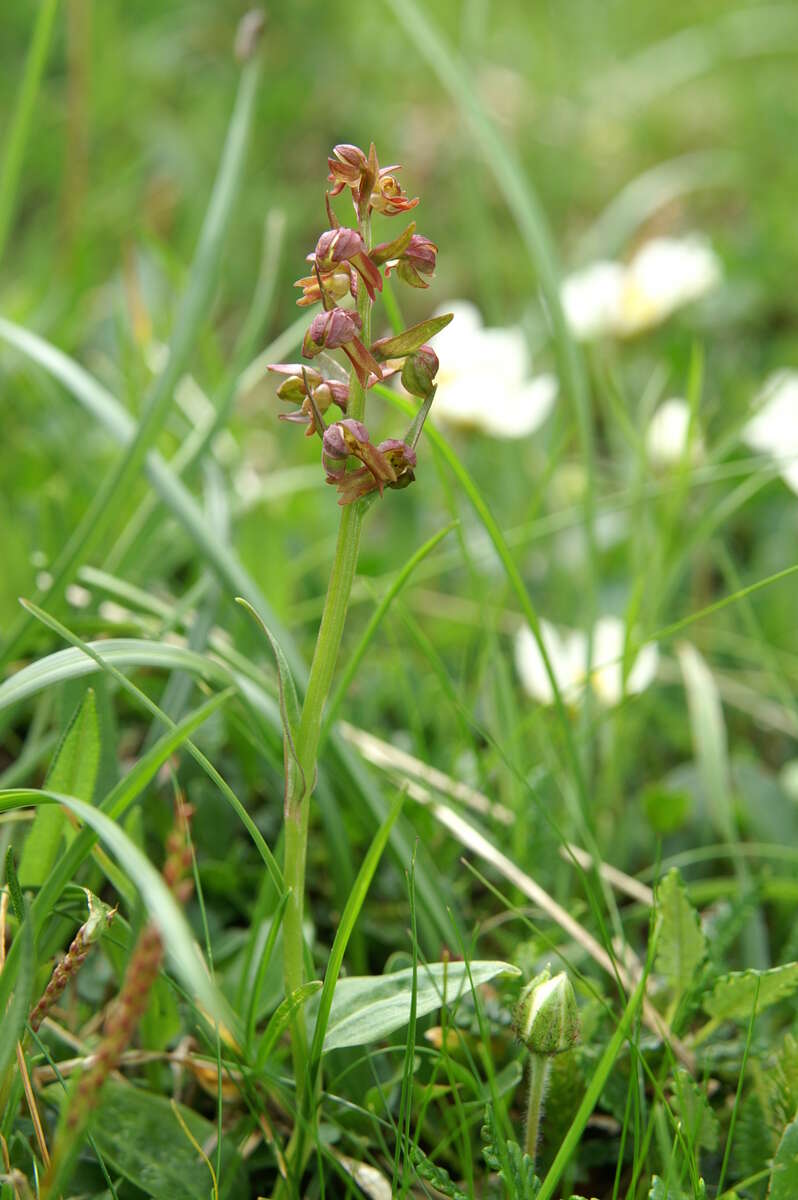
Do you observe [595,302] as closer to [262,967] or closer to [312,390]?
[312,390]

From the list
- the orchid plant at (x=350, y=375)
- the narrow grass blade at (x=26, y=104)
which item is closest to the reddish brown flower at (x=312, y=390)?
the orchid plant at (x=350, y=375)

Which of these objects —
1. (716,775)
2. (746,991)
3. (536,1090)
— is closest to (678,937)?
(746,991)

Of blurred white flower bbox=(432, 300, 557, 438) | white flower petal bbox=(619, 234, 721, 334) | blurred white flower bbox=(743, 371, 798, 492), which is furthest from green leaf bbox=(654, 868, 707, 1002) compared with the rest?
white flower petal bbox=(619, 234, 721, 334)

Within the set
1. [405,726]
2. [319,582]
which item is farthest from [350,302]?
[319,582]

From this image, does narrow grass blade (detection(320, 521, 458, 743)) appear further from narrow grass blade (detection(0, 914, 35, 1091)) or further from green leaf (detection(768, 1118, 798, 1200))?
green leaf (detection(768, 1118, 798, 1200))

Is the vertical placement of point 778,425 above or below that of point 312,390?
above
